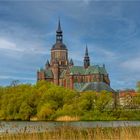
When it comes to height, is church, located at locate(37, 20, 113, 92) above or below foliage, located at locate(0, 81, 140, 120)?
above

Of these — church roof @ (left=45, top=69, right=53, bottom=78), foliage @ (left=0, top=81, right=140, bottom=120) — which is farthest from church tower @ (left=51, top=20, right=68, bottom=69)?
foliage @ (left=0, top=81, right=140, bottom=120)

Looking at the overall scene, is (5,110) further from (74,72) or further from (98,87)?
(74,72)

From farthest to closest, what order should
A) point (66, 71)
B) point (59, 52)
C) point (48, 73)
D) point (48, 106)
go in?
point (59, 52) → point (48, 73) → point (66, 71) → point (48, 106)

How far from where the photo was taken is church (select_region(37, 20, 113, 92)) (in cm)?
16462

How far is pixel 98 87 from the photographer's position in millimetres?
144875

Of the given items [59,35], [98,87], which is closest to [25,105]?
[98,87]

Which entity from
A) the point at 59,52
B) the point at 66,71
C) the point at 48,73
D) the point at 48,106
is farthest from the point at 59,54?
the point at 48,106

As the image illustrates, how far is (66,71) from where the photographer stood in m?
168

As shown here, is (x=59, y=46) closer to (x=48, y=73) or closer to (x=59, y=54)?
(x=59, y=54)

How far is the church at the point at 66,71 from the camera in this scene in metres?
165

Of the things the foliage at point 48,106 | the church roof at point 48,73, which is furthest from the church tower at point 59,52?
the foliage at point 48,106

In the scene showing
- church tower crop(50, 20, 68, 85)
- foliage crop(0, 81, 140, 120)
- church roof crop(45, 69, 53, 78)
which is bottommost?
foliage crop(0, 81, 140, 120)

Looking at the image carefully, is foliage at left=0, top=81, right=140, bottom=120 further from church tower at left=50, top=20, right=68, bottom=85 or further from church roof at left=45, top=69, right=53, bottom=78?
church tower at left=50, top=20, right=68, bottom=85

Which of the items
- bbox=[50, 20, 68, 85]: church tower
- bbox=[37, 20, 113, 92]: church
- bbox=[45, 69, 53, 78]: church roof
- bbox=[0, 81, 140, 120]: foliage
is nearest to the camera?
bbox=[0, 81, 140, 120]: foliage
